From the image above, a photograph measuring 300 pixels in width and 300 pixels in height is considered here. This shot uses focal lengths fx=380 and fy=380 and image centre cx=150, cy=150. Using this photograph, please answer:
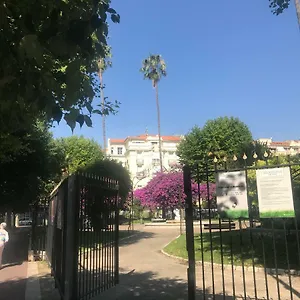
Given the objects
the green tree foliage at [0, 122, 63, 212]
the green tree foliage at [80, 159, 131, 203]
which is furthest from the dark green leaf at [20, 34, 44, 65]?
the green tree foliage at [80, 159, 131, 203]

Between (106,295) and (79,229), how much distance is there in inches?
65.9

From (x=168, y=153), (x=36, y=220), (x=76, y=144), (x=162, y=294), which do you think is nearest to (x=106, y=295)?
(x=162, y=294)

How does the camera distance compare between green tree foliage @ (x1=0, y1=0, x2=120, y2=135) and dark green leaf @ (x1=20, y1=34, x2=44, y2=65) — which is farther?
green tree foliage @ (x1=0, y1=0, x2=120, y2=135)

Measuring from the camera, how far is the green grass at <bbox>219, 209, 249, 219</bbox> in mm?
5819

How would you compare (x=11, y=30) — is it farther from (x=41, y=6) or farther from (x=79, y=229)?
A: (x=79, y=229)

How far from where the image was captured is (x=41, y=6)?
3.22 m

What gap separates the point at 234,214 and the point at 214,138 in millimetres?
37910

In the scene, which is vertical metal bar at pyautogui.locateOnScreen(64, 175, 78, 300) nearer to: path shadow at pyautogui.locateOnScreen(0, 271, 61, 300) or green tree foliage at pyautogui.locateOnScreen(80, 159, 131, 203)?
path shadow at pyautogui.locateOnScreen(0, 271, 61, 300)

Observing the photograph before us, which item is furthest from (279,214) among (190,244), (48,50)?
(48,50)

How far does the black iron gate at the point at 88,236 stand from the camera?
605 centimetres

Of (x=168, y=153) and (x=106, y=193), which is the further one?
(x=168, y=153)

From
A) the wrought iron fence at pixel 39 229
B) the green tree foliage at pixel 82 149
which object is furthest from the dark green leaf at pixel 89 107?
the green tree foliage at pixel 82 149

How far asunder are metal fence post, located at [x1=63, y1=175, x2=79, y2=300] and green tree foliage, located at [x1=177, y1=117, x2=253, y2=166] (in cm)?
3653

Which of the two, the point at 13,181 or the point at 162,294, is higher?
the point at 13,181
